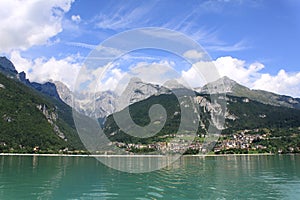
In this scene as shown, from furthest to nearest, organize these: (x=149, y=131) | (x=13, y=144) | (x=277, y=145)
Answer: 1. (x=277, y=145)
2. (x=13, y=144)
3. (x=149, y=131)

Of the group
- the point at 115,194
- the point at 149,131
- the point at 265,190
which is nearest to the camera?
the point at 149,131

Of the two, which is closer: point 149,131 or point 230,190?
point 149,131

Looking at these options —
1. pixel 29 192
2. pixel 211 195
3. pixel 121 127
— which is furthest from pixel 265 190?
pixel 29 192

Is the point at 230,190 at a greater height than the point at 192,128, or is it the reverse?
the point at 192,128

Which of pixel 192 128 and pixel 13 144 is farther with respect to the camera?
pixel 13 144

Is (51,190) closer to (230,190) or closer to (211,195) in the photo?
(211,195)

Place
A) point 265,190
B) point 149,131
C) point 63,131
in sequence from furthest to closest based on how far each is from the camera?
point 63,131 < point 265,190 < point 149,131

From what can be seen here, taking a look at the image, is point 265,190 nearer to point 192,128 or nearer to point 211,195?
point 211,195

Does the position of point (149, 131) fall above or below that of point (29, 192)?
above

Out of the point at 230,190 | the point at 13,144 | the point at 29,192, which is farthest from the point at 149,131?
the point at 13,144
